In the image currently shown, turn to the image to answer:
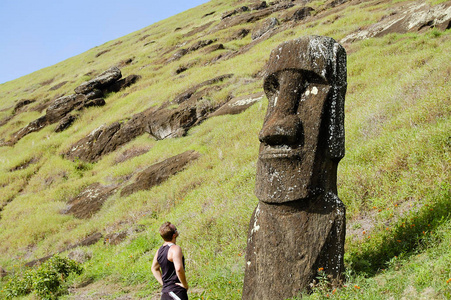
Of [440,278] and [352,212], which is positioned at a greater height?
[440,278]

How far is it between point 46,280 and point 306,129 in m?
6.68

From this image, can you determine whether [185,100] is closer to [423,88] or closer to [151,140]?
[151,140]

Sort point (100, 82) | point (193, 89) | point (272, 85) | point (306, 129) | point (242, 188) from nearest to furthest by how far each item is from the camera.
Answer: point (306, 129) → point (272, 85) → point (242, 188) → point (193, 89) → point (100, 82)

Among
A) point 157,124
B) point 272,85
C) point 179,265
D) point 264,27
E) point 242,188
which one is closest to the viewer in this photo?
point 179,265

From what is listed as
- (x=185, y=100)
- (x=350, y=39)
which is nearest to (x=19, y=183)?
(x=185, y=100)

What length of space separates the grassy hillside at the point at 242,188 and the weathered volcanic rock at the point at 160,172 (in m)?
0.43

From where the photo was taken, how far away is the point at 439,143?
19.6ft

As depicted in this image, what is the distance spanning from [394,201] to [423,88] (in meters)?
4.60

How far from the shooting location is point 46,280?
7945 millimetres

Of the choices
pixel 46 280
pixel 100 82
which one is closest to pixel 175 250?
pixel 46 280

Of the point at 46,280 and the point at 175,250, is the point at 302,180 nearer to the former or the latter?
the point at 175,250

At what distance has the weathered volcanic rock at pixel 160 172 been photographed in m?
13.3

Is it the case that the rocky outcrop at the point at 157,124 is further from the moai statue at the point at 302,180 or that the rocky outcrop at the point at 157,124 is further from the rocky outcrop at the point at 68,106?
the moai statue at the point at 302,180

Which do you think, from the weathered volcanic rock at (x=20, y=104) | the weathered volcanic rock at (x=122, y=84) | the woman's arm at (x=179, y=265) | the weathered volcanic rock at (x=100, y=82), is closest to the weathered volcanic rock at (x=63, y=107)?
the weathered volcanic rock at (x=100, y=82)
